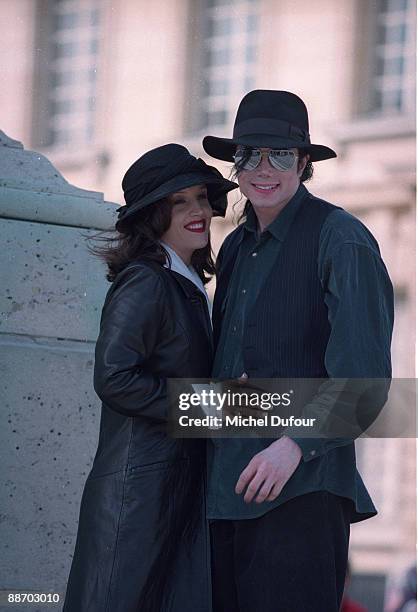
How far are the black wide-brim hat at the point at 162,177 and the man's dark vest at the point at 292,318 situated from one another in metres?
0.36

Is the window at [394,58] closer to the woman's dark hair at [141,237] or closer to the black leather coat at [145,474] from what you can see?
the woman's dark hair at [141,237]

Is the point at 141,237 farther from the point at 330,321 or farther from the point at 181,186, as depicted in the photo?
the point at 330,321

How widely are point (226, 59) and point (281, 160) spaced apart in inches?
674

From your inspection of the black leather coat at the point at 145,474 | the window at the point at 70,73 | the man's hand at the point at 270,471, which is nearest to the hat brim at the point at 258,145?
the black leather coat at the point at 145,474

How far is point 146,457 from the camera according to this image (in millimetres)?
4250

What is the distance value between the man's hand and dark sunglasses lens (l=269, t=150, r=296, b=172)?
70 centimetres

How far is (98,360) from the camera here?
418 cm

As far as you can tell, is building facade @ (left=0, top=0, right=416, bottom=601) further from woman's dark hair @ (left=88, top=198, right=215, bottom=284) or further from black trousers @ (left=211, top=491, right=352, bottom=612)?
black trousers @ (left=211, top=491, right=352, bottom=612)

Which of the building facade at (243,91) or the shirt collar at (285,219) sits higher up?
the building facade at (243,91)

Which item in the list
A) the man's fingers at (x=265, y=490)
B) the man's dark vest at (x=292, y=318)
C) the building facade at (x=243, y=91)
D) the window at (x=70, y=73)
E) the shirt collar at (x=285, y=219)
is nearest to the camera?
the man's fingers at (x=265, y=490)

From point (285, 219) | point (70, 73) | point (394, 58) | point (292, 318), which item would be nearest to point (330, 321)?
point (292, 318)

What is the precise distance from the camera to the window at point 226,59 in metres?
20.9

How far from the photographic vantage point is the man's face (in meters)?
4.23

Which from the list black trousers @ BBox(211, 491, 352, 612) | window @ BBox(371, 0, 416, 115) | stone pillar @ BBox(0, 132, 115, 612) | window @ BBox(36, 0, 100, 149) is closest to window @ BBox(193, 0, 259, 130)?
window @ BBox(36, 0, 100, 149)
